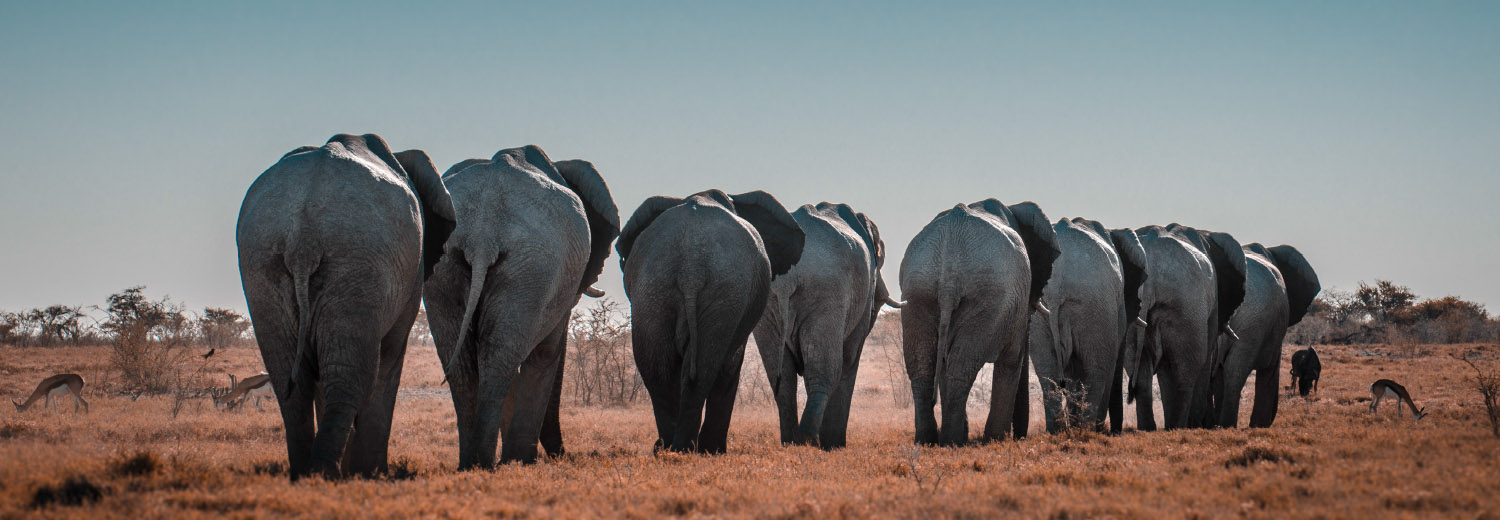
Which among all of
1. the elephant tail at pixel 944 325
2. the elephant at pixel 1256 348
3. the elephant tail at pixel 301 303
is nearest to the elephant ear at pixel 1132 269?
the elephant at pixel 1256 348

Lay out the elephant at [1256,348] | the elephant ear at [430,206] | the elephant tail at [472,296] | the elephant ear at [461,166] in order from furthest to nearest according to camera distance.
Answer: the elephant at [1256,348] < the elephant ear at [461,166] < the elephant tail at [472,296] < the elephant ear at [430,206]

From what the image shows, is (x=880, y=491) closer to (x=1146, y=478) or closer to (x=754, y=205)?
(x=1146, y=478)

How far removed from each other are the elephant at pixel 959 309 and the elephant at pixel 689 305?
237 centimetres

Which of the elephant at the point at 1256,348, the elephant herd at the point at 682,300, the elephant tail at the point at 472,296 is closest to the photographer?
the elephant herd at the point at 682,300

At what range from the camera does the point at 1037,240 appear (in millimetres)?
12797

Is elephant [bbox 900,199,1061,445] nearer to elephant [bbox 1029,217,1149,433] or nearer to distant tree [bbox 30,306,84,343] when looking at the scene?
elephant [bbox 1029,217,1149,433]

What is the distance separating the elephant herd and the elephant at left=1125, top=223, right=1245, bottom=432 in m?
0.03

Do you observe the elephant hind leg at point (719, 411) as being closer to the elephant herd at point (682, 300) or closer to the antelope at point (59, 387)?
the elephant herd at point (682, 300)

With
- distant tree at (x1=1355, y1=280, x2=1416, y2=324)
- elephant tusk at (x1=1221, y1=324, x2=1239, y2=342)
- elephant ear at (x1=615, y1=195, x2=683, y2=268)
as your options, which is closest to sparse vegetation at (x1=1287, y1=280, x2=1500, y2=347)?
distant tree at (x1=1355, y1=280, x2=1416, y2=324)

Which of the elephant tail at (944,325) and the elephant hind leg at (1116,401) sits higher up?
the elephant tail at (944,325)

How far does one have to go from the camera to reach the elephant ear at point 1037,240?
1252 cm

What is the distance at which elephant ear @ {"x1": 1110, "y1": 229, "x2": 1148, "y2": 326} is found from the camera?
14133 millimetres

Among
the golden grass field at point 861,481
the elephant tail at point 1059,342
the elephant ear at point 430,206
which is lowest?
the golden grass field at point 861,481

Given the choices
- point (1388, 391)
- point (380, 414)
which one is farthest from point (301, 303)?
point (1388, 391)
